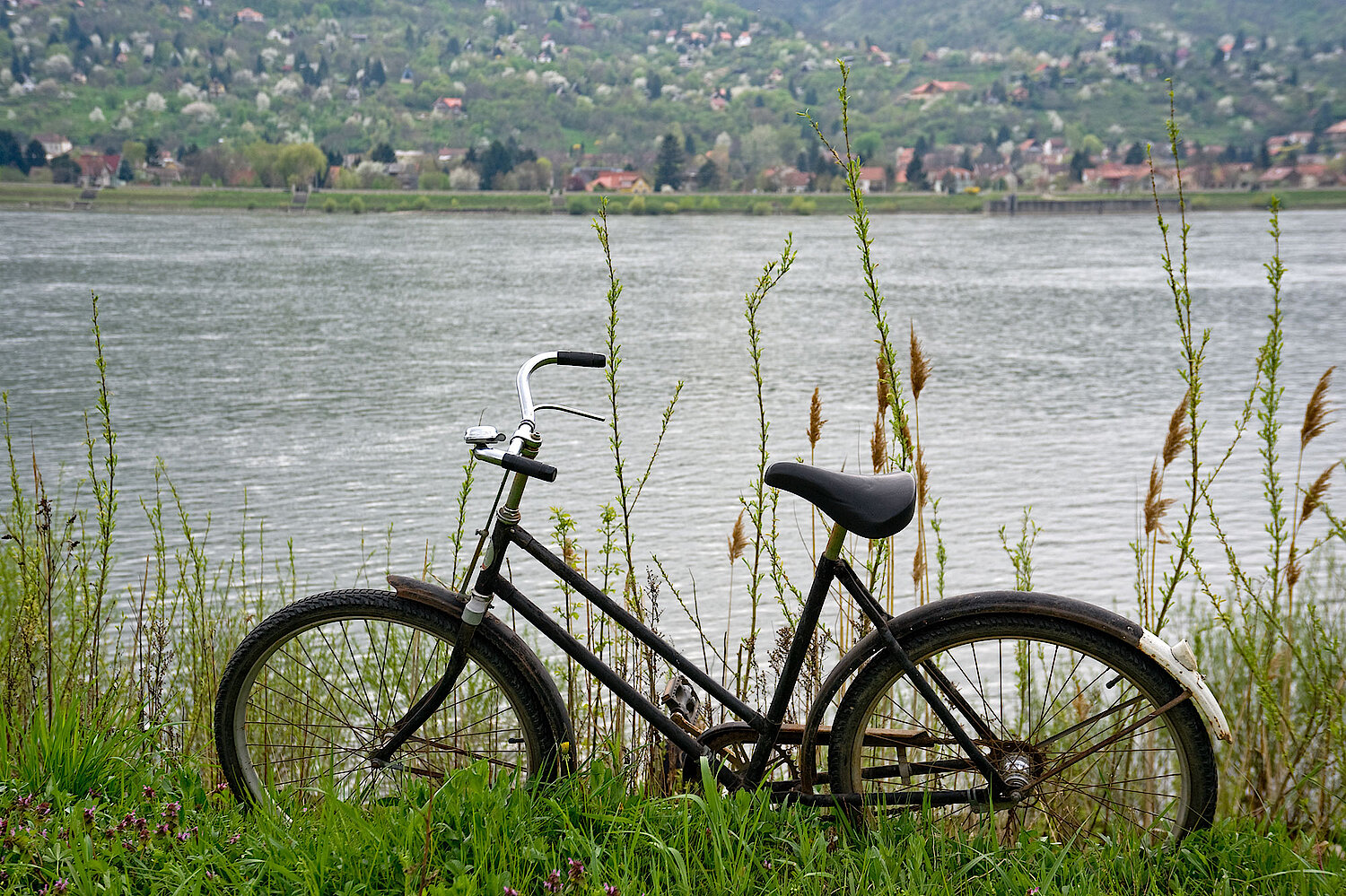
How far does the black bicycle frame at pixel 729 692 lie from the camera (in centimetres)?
280

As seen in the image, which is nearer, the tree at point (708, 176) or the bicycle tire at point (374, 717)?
the bicycle tire at point (374, 717)

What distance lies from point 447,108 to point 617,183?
44574 mm

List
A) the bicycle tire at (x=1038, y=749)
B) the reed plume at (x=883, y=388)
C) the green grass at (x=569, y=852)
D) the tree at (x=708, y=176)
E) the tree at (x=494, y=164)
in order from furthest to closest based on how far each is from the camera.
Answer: the tree at (x=708, y=176) → the tree at (x=494, y=164) → the reed plume at (x=883, y=388) → the bicycle tire at (x=1038, y=749) → the green grass at (x=569, y=852)

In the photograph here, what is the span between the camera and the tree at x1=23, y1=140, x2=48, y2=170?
303 ft

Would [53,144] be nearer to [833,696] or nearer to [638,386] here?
[638,386]

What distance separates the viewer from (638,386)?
59.5 ft

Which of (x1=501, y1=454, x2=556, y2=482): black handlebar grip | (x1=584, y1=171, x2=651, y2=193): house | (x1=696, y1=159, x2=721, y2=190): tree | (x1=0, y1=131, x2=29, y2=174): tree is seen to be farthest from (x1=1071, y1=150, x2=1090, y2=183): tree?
(x1=501, y1=454, x2=556, y2=482): black handlebar grip

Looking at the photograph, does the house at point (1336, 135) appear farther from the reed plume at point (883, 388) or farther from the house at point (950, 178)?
the reed plume at point (883, 388)

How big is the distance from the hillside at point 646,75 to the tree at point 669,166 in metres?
4.58

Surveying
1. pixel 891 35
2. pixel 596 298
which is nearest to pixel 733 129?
pixel 891 35

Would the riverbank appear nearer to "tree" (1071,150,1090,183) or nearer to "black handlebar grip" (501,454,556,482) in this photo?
"tree" (1071,150,1090,183)

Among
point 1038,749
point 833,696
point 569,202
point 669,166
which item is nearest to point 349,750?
point 833,696

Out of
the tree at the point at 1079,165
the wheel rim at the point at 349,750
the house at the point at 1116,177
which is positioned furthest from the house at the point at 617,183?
the wheel rim at the point at 349,750

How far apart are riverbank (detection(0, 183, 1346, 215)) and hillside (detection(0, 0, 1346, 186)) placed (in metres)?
11.2
